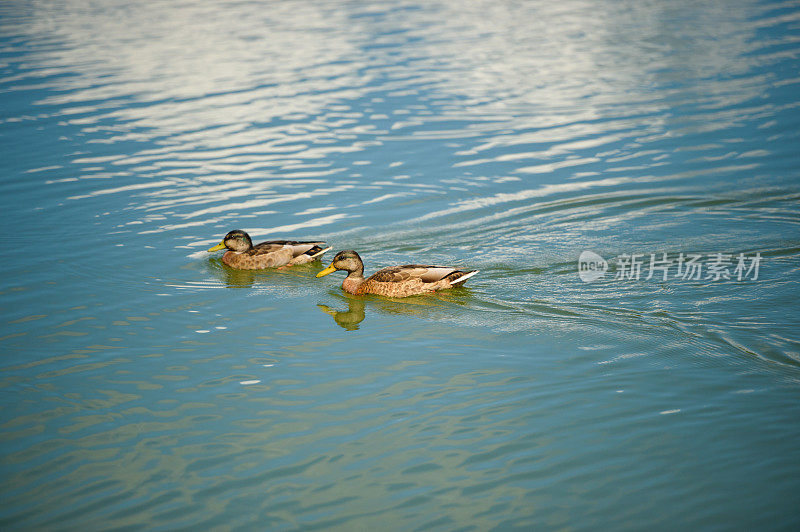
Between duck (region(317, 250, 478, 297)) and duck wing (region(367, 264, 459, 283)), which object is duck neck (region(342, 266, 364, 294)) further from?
duck wing (region(367, 264, 459, 283))

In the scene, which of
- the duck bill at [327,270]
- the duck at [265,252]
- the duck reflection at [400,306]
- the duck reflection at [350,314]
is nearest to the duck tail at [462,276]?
the duck reflection at [400,306]

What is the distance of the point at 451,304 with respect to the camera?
380 inches

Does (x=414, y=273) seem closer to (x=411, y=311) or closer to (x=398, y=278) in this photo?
(x=398, y=278)

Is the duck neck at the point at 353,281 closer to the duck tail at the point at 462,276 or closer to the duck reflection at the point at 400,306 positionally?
the duck reflection at the point at 400,306

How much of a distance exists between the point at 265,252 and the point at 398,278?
2.16 meters

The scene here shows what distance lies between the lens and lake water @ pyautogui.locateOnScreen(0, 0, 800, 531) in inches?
240

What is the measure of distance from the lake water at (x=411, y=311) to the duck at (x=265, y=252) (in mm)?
210

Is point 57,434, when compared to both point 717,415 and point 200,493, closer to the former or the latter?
point 200,493

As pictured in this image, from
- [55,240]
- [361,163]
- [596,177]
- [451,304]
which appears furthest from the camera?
[361,163]

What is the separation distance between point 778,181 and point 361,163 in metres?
7.78

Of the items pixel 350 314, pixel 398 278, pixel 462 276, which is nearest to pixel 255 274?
pixel 350 314

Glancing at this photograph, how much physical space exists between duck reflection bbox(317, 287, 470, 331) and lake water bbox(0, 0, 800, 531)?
57mm

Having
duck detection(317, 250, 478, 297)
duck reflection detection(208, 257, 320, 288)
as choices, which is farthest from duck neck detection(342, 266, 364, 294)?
duck reflection detection(208, 257, 320, 288)

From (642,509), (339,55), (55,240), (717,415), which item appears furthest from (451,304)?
(339,55)
